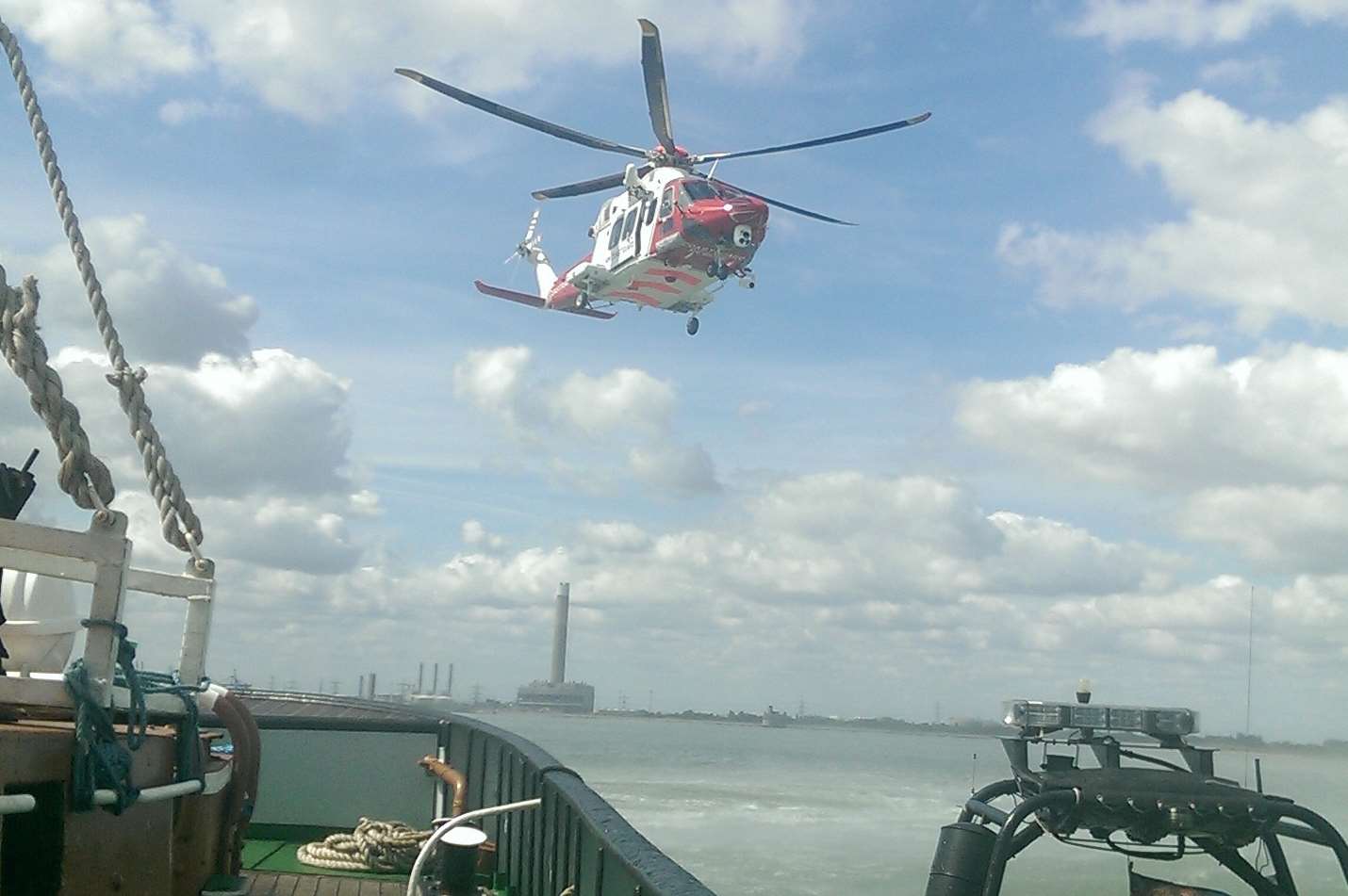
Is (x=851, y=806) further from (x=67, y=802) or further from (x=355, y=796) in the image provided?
(x=67, y=802)

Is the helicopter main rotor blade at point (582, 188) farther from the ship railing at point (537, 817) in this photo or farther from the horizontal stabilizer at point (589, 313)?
the ship railing at point (537, 817)

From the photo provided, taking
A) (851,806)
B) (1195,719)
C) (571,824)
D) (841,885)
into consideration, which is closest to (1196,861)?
(841,885)

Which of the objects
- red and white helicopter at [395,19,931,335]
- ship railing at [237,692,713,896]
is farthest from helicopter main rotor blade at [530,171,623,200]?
ship railing at [237,692,713,896]

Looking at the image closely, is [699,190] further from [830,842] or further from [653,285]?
[830,842]

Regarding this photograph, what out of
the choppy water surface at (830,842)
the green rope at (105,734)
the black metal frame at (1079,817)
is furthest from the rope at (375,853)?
the choppy water surface at (830,842)

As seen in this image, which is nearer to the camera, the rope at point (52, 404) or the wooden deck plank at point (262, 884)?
the rope at point (52, 404)

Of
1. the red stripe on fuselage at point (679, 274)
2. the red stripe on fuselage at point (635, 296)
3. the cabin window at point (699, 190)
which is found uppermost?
the cabin window at point (699, 190)
